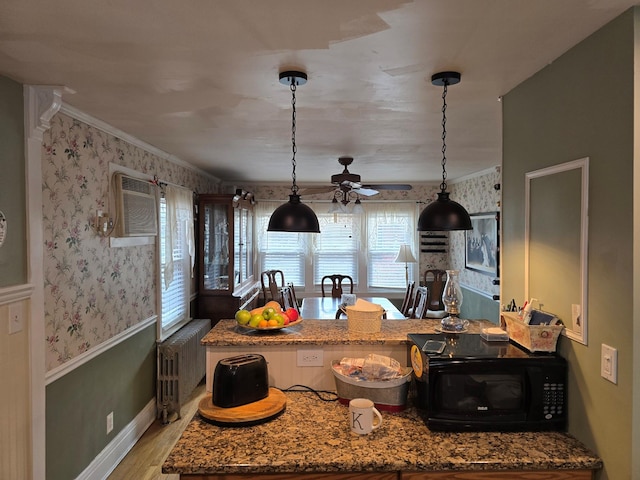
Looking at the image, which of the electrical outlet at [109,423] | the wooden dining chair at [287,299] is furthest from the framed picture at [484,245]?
the electrical outlet at [109,423]

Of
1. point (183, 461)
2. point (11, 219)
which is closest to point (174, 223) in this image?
point (11, 219)

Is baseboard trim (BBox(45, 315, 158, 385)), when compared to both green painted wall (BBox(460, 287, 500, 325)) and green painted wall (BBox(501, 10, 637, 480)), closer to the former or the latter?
green painted wall (BBox(501, 10, 637, 480))

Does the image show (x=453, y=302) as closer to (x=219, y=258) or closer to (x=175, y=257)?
(x=175, y=257)

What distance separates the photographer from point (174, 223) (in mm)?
3943

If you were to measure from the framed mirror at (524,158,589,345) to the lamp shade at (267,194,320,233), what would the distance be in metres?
1.06

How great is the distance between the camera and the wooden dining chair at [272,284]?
5.38m

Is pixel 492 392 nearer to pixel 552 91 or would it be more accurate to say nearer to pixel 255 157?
pixel 552 91

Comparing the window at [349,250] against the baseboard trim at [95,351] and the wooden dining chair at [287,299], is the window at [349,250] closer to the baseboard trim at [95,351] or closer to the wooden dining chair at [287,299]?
the wooden dining chair at [287,299]

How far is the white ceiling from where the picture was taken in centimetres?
132

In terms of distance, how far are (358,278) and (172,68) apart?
16.6 feet

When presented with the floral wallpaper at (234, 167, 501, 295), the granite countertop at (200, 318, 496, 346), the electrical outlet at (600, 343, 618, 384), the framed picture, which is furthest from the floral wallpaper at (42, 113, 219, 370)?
the framed picture

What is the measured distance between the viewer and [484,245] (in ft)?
16.8

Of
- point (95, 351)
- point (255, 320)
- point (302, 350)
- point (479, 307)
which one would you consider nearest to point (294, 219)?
point (255, 320)

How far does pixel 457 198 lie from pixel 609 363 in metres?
4.97
